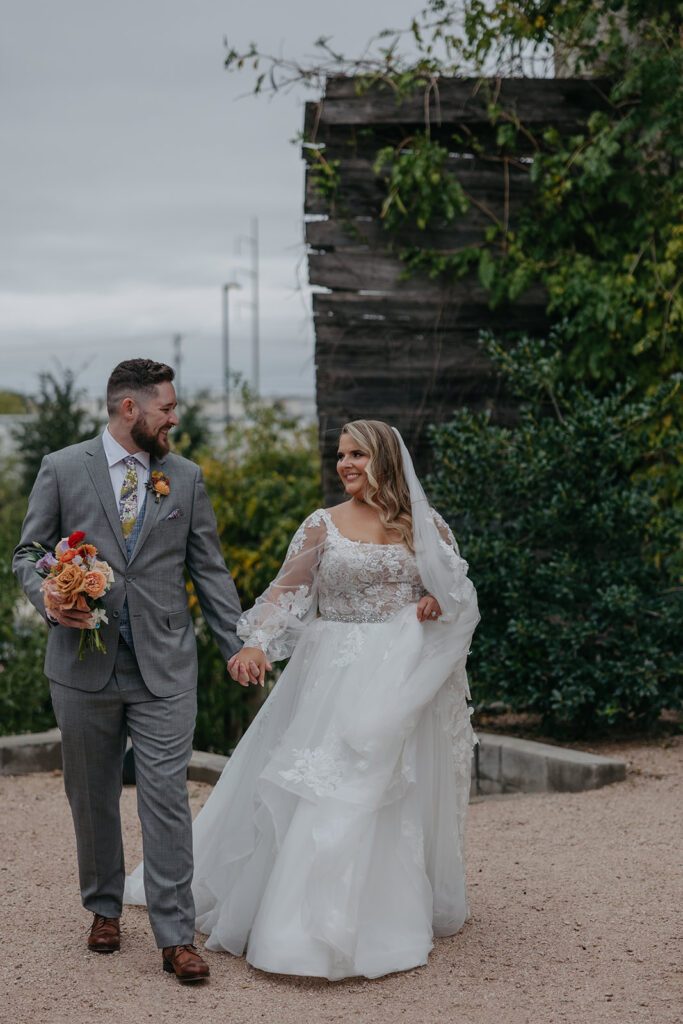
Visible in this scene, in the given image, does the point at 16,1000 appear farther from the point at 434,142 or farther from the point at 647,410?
the point at 434,142

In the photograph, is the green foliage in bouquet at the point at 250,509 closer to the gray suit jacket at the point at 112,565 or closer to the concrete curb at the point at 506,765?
the concrete curb at the point at 506,765

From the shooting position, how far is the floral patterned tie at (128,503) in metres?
4.07

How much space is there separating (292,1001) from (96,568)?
1.58m

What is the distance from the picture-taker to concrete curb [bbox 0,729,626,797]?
652 cm

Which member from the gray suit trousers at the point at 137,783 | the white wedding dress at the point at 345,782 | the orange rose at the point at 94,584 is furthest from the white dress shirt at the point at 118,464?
the white wedding dress at the point at 345,782

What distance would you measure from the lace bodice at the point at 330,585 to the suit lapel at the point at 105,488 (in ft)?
2.09

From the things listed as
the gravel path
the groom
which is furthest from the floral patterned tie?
the gravel path

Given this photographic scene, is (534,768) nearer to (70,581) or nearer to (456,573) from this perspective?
(456,573)

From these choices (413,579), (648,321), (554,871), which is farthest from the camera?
(648,321)

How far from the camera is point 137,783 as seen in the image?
157 inches

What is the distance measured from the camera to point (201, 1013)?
3604 millimetres

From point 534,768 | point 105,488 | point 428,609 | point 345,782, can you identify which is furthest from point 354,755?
point 534,768

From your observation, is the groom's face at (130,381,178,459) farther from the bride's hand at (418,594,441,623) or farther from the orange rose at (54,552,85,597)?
the bride's hand at (418,594,441,623)

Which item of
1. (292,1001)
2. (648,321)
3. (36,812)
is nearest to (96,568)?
(292,1001)
